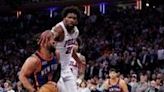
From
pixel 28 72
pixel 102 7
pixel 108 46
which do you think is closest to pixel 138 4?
pixel 102 7

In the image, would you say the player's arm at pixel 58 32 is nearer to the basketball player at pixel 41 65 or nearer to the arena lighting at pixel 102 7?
the basketball player at pixel 41 65

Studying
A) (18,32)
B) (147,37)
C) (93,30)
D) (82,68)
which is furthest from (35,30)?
(82,68)

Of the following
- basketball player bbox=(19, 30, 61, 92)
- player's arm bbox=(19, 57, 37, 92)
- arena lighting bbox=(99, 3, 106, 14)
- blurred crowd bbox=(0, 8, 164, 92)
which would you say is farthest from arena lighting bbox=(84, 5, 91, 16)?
player's arm bbox=(19, 57, 37, 92)

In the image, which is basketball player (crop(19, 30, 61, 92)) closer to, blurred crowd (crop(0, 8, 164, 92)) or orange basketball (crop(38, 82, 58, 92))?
orange basketball (crop(38, 82, 58, 92))

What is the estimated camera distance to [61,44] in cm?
787

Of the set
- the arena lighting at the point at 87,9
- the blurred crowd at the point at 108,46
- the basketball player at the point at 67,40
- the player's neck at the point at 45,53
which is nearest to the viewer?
the player's neck at the point at 45,53

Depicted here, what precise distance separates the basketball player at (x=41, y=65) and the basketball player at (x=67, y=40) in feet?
2.22

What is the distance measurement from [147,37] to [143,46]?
1594 mm

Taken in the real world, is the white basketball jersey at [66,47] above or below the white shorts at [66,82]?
above

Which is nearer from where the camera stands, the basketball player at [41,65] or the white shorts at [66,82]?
the basketball player at [41,65]

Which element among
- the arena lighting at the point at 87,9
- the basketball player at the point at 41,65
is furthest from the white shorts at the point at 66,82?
the arena lighting at the point at 87,9

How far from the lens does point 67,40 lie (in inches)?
311

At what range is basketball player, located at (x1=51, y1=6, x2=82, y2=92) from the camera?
7.62 metres

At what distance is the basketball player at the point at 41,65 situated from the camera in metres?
6.83
